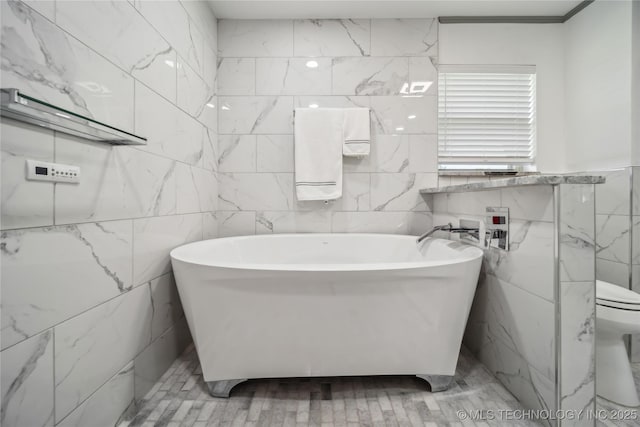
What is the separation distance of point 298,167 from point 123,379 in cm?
150

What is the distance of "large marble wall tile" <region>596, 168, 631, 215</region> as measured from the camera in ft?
5.24

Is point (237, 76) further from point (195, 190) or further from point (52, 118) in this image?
point (52, 118)

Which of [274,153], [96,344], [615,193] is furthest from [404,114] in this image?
[96,344]

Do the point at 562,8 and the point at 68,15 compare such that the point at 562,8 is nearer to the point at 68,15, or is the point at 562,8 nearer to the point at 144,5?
the point at 144,5

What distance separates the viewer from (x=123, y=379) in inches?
41.8

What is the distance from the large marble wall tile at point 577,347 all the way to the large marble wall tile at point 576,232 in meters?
0.05

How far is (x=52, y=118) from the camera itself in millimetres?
678

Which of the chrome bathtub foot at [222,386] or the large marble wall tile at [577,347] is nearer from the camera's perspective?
the large marble wall tile at [577,347]

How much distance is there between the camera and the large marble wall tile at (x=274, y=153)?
208cm

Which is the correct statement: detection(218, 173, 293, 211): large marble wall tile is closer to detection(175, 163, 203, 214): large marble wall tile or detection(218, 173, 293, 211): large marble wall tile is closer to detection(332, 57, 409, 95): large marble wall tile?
detection(175, 163, 203, 214): large marble wall tile

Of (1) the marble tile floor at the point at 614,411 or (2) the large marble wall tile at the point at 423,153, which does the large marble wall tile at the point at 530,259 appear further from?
(2) the large marble wall tile at the point at 423,153

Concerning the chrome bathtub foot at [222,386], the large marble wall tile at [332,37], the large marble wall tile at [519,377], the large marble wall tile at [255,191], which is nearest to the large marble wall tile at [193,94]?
the large marble wall tile at [255,191]

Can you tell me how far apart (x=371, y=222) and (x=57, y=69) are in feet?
6.00

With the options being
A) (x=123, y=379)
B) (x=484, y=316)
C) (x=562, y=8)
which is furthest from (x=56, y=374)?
(x=562, y=8)
